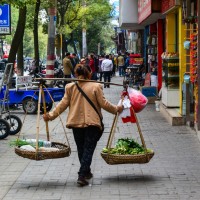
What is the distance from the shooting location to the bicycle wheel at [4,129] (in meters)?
12.7

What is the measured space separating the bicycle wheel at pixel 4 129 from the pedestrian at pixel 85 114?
14.8ft

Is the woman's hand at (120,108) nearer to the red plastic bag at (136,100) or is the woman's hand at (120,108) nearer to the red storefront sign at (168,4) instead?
the red plastic bag at (136,100)

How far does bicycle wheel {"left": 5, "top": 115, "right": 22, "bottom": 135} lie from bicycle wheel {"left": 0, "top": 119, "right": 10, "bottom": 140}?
57cm

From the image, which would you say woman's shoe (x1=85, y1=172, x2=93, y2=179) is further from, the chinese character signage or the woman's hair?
the chinese character signage

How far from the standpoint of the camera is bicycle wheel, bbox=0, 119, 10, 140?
41.5 feet

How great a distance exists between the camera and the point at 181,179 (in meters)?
8.56

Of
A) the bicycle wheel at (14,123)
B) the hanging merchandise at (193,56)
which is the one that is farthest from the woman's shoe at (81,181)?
the hanging merchandise at (193,56)

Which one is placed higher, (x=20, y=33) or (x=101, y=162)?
(x=20, y=33)

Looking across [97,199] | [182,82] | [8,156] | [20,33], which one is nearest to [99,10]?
[20,33]

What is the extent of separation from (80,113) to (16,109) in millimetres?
11440

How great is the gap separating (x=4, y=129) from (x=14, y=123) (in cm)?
85

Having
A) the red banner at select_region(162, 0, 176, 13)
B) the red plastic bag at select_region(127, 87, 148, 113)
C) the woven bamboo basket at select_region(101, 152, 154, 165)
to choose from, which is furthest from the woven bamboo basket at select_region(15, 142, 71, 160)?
the red banner at select_region(162, 0, 176, 13)

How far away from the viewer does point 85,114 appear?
8.12 m

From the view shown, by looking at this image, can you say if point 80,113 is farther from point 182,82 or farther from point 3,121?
point 182,82
